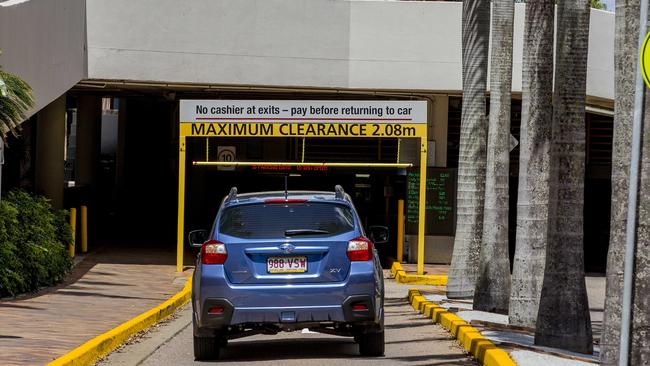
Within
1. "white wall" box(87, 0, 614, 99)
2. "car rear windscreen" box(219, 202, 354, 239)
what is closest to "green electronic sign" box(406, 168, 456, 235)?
"white wall" box(87, 0, 614, 99)

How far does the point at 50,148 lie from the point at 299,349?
18184 millimetres

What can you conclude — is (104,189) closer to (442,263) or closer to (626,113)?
(442,263)

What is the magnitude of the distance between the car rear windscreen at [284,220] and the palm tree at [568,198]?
7.47 ft

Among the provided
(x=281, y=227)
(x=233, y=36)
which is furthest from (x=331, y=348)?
(x=233, y=36)

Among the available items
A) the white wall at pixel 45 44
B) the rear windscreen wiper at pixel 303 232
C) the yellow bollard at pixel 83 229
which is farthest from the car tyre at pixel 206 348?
the yellow bollard at pixel 83 229

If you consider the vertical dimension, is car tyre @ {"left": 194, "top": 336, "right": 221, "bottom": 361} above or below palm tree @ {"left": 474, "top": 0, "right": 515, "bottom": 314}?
below

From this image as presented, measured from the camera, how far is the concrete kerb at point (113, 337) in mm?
11297

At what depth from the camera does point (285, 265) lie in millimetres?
11930

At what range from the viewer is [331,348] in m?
13.5

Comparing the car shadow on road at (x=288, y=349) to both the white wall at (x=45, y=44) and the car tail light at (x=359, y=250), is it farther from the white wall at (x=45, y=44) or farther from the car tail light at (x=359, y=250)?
the white wall at (x=45, y=44)

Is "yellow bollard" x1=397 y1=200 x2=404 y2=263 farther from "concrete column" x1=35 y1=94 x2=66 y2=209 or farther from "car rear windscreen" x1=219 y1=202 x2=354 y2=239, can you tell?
"car rear windscreen" x1=219 y1=202 x2=354 y2=239

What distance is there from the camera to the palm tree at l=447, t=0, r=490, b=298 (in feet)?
69.6

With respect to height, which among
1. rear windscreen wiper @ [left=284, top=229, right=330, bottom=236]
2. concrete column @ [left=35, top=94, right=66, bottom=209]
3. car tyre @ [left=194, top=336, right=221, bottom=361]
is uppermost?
concrete column @ [left=35, top=94, right=66, bottom=209]

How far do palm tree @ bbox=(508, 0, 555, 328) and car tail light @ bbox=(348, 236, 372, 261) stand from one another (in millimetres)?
3927
